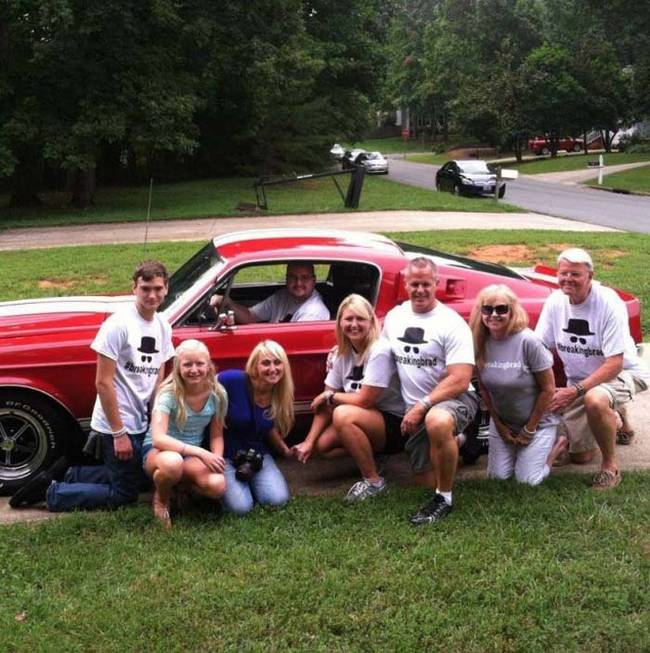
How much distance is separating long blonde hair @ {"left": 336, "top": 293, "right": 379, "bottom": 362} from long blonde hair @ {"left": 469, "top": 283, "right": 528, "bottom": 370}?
1.93 feet

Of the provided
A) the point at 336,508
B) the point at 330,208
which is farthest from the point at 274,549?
the point at 330,208

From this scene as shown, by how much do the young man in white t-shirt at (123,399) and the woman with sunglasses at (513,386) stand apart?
185 centimetres

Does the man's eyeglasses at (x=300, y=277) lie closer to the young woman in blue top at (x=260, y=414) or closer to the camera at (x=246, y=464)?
the young woman in blue top at (x=260, y=414)

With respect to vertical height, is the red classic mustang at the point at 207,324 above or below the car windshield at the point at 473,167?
below

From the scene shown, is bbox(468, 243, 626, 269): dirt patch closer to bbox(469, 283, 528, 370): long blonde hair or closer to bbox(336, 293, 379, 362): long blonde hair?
bbox(469, 283, 528, 370): long blonde hair

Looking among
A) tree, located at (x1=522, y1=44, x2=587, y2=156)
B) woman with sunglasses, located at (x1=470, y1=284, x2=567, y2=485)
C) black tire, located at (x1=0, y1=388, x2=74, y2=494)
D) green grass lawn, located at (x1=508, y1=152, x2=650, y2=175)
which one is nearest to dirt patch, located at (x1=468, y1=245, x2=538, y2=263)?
woman with sunglasses, located at (x1=470, y1=284, x2=567, y2=485)

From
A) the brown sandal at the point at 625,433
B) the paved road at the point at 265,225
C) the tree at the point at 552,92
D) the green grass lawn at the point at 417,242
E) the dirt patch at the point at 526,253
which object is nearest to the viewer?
the brown sandal at the point at 625,433

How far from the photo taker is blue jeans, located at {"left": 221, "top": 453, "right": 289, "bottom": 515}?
4199mm

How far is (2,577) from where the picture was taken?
11.9 feet

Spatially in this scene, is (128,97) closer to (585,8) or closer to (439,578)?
(439,578)

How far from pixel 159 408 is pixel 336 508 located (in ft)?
3.69

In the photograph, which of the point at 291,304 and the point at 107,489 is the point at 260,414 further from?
the point at 291,304

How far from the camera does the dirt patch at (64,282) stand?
415 inches

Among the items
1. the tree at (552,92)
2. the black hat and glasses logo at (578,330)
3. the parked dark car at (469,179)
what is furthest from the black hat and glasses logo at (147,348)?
the tree at (552,92)
